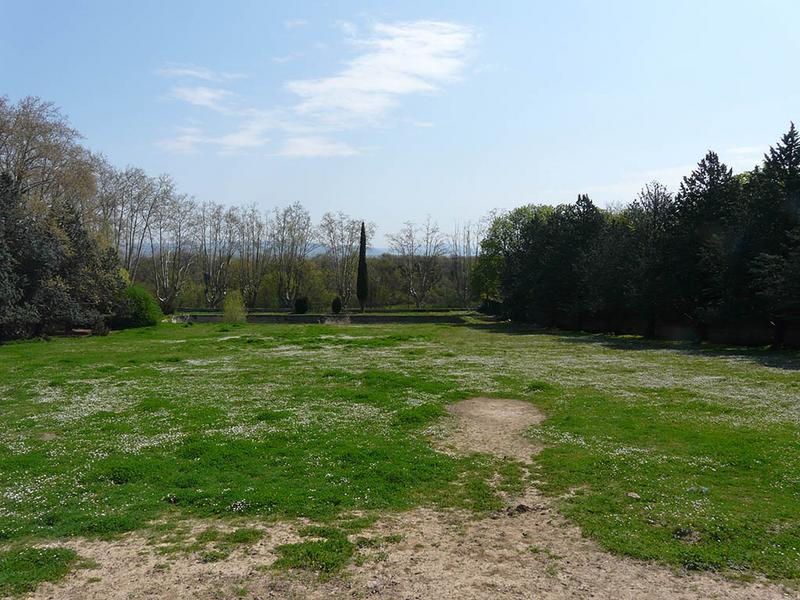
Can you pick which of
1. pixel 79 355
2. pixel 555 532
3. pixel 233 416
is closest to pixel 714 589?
pixel 555 532

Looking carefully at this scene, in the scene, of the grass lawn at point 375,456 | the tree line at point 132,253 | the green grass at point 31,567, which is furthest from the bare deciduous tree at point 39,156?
the green grass at point 31,567

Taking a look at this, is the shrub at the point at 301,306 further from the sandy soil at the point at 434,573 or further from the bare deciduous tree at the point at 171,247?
the sandy soil at the point at 434,573

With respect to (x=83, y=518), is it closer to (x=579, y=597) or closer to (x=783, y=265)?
(x=579, y=597)

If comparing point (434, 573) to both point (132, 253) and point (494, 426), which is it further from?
point (132, 253)

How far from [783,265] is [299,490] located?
28.5 metres

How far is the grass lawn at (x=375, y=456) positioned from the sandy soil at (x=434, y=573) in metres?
0.32

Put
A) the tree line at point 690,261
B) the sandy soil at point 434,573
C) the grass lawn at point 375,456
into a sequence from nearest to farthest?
the sandy soil at point 434,573 → the grass lawn at point 375,456 → the tree line at point 690,261

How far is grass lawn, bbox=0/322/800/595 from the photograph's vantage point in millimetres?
7289

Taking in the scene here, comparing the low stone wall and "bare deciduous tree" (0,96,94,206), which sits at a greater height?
"bare deciduous tree" (0,96,94,206)

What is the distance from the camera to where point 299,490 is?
28.4 ft

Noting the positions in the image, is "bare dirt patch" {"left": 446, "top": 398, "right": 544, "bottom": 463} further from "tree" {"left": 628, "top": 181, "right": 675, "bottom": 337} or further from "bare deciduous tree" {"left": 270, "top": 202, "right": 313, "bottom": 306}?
"bare deciduous tree" {"left": 270, "top": 202, "right": 313, "bottom": 306}

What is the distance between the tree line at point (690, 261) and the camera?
1281 inches

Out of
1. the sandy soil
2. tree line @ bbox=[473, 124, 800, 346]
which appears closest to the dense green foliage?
the sandy soil

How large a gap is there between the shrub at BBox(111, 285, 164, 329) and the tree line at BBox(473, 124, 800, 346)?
31.8m
